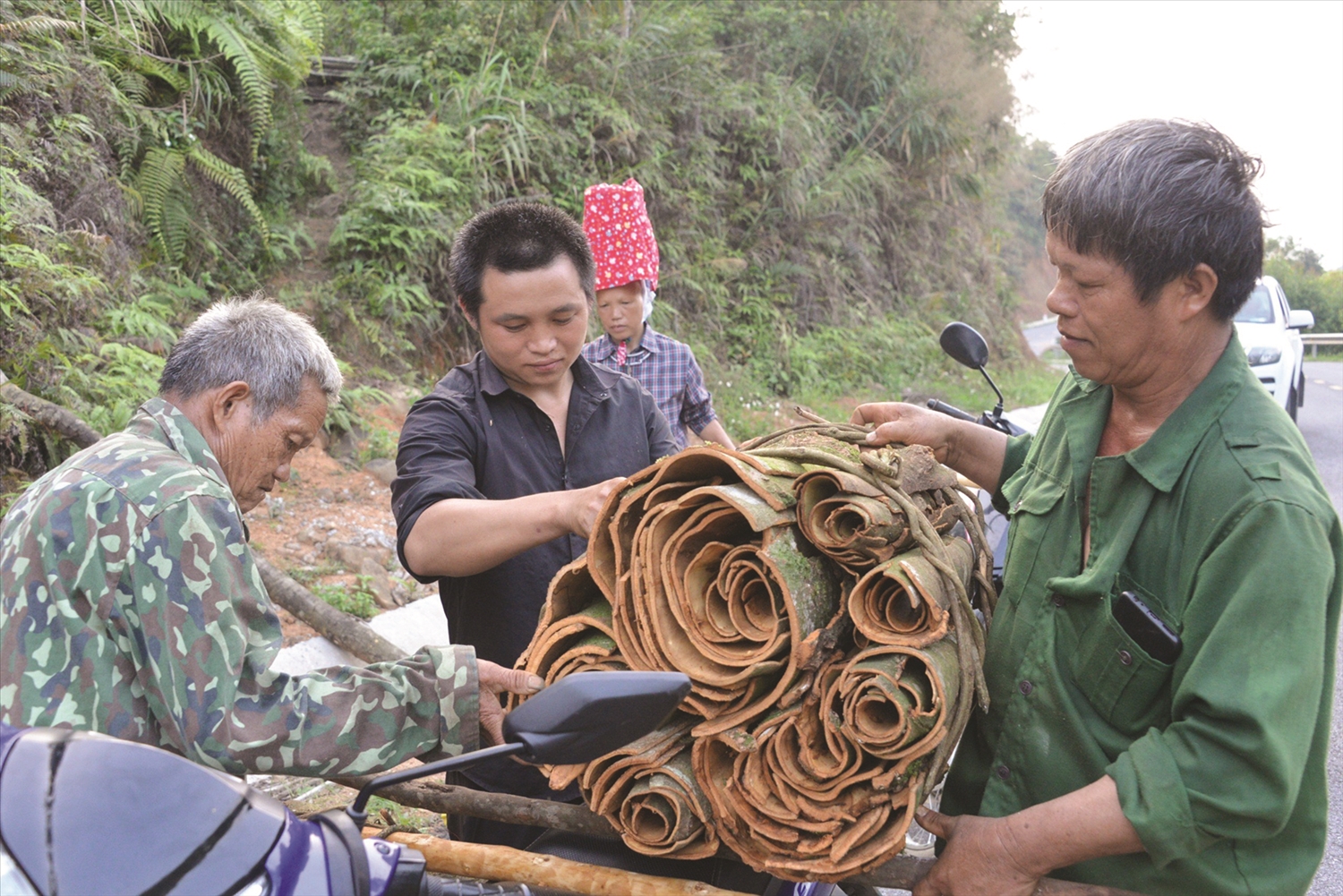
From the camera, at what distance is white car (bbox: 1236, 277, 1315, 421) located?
10797 mm

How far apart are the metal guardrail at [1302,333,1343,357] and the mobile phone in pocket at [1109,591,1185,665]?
28.0 meters

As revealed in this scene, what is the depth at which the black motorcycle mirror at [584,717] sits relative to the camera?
55.6 inches

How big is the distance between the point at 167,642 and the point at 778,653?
1.02 metres

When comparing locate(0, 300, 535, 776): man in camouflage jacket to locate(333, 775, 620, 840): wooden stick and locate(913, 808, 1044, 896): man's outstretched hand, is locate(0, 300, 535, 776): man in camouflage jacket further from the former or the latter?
locate(913, 808, 1044, 896): man's outstretched hand

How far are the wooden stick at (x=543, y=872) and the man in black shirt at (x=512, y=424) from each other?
0.40 metres

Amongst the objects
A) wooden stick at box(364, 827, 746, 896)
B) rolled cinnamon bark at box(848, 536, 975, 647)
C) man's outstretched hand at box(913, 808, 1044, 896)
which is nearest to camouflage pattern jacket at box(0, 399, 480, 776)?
wooden stick at box(364, 827, 746, 896)

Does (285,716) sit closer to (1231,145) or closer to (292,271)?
(1231,145)

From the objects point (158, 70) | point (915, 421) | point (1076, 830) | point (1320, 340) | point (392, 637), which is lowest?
point (1320, 340)

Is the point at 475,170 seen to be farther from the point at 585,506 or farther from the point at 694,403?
the point at 585,506

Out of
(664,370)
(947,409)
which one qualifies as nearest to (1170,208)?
(947,409)

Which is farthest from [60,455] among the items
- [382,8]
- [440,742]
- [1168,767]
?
[382,8]

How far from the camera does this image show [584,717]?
141cm

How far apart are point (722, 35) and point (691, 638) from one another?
46.7 feet

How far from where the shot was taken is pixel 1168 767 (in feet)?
5.01
